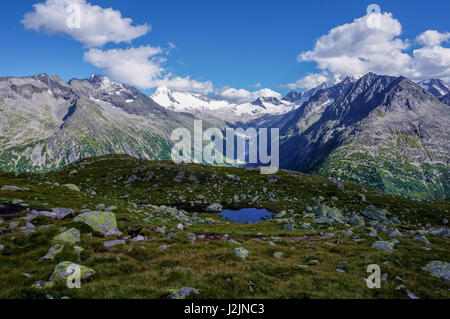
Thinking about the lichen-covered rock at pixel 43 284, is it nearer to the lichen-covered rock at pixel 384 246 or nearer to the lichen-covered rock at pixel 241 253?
the lichen-covered rock at pixel 241 253

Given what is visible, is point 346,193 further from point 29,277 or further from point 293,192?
point 29,277

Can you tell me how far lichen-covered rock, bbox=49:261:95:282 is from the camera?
11.3 metres

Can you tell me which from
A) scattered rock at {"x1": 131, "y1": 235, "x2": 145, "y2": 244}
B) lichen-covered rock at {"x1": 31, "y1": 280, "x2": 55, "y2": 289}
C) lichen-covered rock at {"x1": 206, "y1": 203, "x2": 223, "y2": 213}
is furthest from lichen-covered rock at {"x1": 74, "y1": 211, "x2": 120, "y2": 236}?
lichen-covered rock at {"x1": 206, "y1": 203, "x2": 223, "y2": 213}

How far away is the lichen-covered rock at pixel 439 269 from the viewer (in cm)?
1477

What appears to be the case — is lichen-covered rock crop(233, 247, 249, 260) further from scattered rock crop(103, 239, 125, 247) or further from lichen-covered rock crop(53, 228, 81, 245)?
lichen-covered rock crop(53, 228, 81, 245)

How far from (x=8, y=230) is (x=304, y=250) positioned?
25.2 m

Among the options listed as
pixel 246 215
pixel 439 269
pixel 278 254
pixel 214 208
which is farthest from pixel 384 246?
pixel 214 208

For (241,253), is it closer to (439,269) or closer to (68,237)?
(68,237)

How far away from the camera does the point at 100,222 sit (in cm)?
2189

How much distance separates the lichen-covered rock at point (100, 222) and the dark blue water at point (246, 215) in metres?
34.9

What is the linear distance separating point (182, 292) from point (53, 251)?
384 inches

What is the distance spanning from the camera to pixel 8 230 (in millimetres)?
18734

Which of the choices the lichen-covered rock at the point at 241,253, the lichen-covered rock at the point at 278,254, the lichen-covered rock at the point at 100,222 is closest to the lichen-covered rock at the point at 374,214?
the lichen-covered rock at the point at 278,254
